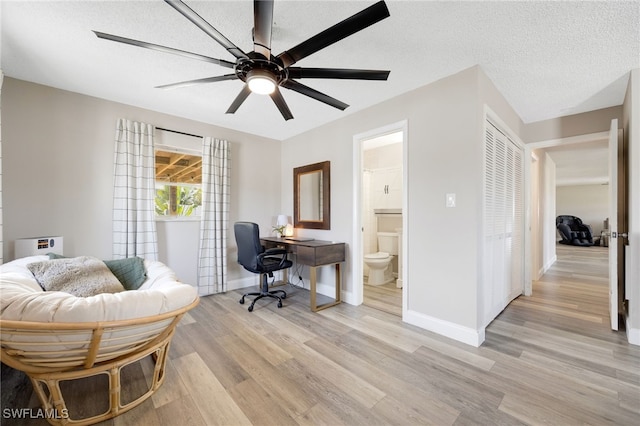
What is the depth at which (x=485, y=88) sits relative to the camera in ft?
7.55

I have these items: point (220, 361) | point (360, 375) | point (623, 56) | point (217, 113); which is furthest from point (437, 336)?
point (217, 113)

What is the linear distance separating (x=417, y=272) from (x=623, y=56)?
240 cm

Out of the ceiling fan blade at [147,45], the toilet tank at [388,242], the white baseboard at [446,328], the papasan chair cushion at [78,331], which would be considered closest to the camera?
the papasan chair cushion at [78,331]

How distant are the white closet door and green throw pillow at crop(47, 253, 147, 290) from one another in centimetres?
308

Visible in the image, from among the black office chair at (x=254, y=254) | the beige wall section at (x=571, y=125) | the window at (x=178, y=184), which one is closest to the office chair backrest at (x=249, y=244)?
the black office chair at (x=254, y=254)

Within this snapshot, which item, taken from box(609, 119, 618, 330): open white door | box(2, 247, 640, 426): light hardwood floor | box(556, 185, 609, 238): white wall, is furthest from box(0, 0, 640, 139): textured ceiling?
box(556, 185, 609, 238): white wall

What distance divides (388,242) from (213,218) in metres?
2.81

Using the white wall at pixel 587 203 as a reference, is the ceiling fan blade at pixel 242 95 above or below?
above

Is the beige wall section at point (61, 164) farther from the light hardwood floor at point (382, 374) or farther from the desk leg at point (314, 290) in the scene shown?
the desk leg at point (314, 290)

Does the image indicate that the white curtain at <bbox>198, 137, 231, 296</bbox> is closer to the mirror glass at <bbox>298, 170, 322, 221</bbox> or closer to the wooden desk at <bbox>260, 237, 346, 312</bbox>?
the wooden desk at <bbox>260, 237, 346, 312</bbox>

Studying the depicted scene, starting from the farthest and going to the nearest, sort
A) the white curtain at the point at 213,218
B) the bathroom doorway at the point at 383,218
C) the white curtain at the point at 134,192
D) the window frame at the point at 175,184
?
the bathroom doorway at the point at 383,218 → the white curtain at the point at 213,218 → the window frame at the point at 175,184 → the white curtain at the point at 134,192

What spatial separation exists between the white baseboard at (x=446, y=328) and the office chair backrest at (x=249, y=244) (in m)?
1.76

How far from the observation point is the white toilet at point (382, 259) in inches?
154

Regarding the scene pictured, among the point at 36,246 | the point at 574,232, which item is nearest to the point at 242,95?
the point at 36,246
